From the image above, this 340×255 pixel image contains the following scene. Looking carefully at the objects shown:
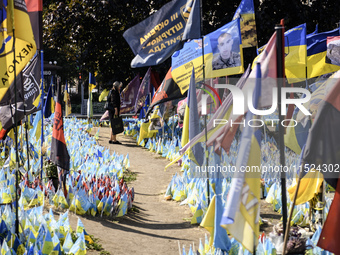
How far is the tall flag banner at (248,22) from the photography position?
9391 millimetres

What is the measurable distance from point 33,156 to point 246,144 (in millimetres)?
6366

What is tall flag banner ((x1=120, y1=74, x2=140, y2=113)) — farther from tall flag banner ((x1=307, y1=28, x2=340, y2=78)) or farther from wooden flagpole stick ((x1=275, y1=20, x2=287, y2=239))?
wooden flagpole stick ((x1=275, y1=20, x2=287, y2=239))

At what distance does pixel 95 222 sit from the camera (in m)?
6.66

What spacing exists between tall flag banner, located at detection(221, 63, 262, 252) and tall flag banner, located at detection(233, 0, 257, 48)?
576 centimetres

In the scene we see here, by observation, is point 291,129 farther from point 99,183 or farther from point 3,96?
point 3,96

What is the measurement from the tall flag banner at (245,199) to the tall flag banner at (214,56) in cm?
425

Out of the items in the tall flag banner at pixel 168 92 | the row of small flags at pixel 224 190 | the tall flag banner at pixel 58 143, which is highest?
the tall flag banner at pixel 168 92

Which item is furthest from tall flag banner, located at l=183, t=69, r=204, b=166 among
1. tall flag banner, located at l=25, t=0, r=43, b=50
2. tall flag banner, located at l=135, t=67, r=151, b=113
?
tall flag banner, located at l=135, t=67, r=151, b=113

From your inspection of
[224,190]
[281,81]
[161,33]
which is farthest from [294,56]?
[281,81]

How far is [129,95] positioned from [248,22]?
352 inches

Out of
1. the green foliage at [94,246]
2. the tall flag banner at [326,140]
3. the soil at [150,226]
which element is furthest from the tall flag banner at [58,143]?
the tall flag banner at [326,140]

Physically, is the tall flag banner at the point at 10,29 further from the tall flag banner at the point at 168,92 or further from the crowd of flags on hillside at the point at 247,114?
the tall flag banner at the point at 168,92

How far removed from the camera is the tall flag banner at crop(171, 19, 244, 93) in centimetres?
811

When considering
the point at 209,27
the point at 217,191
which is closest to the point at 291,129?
the point at 217,191
